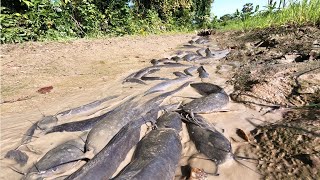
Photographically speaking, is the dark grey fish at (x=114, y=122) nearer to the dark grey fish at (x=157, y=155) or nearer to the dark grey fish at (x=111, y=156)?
the dark grey fish at (x=111, y=156)

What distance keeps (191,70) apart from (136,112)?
5.26 feet

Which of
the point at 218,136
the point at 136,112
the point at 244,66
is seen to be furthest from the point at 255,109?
the point at 244,66

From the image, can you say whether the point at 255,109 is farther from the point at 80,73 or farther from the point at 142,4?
the point at 142,4

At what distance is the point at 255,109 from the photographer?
2.22 meters

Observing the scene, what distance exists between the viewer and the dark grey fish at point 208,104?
2191mm

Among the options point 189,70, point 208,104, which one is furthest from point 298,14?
point 208,104

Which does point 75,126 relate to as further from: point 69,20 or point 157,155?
point 69,20

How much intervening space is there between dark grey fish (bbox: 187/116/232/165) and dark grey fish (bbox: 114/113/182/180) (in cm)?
12

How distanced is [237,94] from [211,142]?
35.0 inches

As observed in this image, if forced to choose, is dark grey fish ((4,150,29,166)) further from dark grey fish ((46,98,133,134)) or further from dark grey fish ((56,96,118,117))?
dark grey fish ((56,96,118,117))

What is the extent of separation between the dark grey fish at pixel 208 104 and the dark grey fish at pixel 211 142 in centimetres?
22

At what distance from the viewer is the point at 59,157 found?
1.64 meters

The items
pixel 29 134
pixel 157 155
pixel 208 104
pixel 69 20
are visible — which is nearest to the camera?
pixel 157 155

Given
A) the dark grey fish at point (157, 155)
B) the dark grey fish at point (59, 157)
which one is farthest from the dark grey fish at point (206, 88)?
the dark grey fish at point (59, 157)
